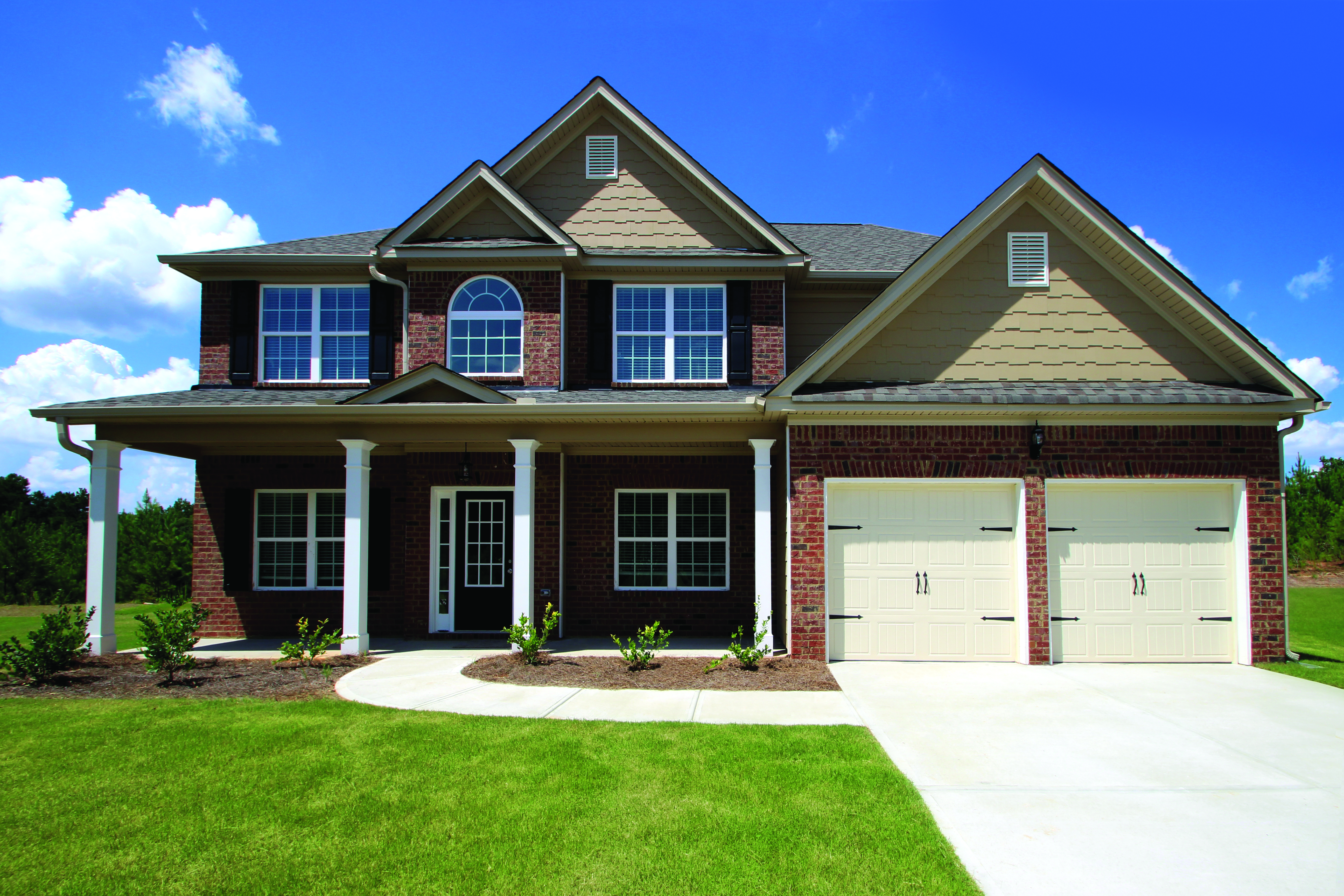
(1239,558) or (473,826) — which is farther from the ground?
(1239,558)

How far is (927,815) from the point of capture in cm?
464

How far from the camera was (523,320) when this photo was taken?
38.0 feet

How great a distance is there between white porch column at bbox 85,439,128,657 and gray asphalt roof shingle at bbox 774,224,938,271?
1044 centimetres

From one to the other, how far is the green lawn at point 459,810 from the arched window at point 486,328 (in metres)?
6.14

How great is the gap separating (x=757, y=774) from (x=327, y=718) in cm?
406

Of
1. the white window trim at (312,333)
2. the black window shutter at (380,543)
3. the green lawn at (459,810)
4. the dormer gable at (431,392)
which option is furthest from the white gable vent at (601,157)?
the green lawn at (459,810)

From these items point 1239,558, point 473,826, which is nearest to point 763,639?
point 473,826

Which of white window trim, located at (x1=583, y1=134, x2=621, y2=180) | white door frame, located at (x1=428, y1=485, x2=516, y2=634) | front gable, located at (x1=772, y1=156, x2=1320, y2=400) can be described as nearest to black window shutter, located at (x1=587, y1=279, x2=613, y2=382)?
white window trim, located at (x1=583, y1=134, x2=621, y2=180)

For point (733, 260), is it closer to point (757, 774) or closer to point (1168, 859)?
point (757, 774)

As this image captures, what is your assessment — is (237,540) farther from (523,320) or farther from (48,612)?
(48,612)

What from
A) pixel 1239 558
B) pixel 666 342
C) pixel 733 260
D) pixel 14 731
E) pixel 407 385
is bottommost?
pixel 14 731

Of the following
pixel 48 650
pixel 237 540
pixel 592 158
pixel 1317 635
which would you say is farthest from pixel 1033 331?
pixel 48 650

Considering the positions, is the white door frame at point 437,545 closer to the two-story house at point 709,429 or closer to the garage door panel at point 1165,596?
the two-story house at point 709,429

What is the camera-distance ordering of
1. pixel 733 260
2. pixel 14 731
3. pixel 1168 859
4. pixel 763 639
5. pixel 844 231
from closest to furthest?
pixel 1168 859
pixel 14 731
pixel 763 639
pixel 733 260
pixel 844 231
